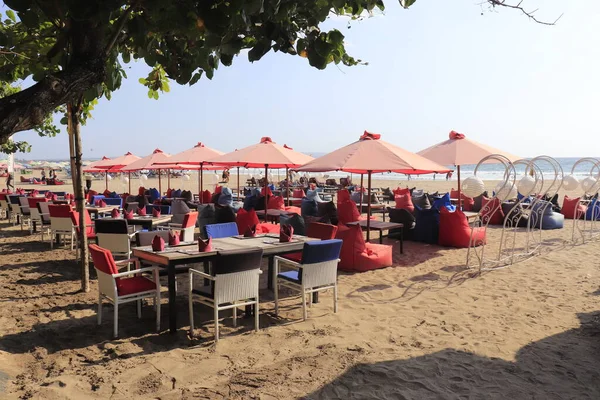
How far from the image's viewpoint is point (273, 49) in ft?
7.55

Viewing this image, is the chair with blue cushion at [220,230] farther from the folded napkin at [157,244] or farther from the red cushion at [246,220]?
the red cushion at [246,220]

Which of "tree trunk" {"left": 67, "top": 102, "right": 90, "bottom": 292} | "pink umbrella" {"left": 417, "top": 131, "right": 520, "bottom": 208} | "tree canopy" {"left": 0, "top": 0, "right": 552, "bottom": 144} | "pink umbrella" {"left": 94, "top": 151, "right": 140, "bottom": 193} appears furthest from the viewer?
"pink umbrella" {"left": 94, "top": 151, "right": 140, "bottom": 193}

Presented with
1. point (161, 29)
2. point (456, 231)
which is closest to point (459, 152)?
point (456, 231)

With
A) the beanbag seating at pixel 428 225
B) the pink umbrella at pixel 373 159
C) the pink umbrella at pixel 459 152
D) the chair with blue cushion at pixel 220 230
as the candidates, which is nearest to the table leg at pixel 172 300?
the chair with blue cushion at pixel 220 230

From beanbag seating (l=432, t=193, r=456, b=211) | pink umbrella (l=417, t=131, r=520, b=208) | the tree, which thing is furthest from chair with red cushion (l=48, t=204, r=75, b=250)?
beanbag seating (l=432, t=193, r=456, b=211)

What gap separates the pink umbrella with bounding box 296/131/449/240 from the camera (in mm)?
6805

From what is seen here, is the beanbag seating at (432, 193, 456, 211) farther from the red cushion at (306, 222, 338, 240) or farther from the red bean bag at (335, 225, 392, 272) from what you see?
the red cushion at (306, 222, 338, 240)

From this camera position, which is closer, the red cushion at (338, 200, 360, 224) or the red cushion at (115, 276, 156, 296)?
the red cushion at (115, 276, 156, 296)

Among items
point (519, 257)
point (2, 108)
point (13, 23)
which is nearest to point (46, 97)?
point (2, 108)

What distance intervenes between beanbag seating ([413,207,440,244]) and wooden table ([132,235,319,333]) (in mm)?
4390

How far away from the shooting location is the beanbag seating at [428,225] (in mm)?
9094

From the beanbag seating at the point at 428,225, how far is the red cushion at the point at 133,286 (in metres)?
6.07

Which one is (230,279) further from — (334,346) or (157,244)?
(334,346)

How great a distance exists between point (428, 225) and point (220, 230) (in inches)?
184
